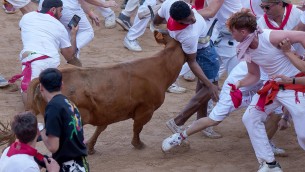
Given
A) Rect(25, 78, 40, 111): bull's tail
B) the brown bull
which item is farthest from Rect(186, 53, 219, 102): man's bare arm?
Rect(25, 78, 40, 111): bull's tail

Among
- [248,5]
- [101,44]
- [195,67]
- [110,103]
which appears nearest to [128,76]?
[110,103]

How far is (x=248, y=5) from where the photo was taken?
10.9 meters

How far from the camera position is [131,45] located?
1323cm

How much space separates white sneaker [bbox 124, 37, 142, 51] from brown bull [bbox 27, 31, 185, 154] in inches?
156

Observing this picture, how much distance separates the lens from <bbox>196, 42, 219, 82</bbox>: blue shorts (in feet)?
31.2

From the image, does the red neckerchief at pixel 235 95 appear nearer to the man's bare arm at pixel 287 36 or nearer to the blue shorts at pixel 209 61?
the man's bare arm at pixel 287 36

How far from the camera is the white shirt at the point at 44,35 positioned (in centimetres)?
966

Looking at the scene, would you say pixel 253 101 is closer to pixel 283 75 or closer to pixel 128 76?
pixel 283 75

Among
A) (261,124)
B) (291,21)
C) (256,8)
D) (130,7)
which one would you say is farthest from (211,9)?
(130,7)

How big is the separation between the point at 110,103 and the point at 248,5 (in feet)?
10.9

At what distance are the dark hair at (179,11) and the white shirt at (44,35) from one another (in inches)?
71.1

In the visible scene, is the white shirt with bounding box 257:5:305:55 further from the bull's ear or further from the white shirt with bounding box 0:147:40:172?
the white shirt with bounding box 0:147:40:172

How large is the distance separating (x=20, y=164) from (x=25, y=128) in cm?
30

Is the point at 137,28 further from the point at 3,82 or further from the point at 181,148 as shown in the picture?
the point at 181,148
